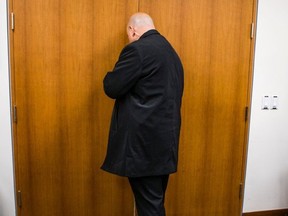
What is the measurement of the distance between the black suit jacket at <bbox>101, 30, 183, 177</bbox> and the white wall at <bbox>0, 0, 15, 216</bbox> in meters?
0.74

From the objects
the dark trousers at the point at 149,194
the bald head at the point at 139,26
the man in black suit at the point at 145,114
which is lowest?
the dark trousers at the point at 149,194

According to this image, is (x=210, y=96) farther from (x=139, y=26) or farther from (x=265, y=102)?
(x=139, y=26)

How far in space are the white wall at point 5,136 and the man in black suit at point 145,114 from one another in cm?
73

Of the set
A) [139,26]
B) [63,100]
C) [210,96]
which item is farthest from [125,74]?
[210,96]

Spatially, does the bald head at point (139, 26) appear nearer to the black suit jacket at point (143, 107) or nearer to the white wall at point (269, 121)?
the black suit jacket at point (143, 107)

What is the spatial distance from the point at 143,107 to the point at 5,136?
982 millimetres

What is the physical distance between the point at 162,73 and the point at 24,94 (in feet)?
3.04

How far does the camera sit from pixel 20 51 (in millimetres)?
1851

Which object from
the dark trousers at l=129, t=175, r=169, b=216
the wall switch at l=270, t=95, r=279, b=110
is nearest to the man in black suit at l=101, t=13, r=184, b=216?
the dark trousers at l=129, t=175, r=169, b=216

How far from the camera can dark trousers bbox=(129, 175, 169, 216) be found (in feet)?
5.33

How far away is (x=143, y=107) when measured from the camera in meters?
1.54

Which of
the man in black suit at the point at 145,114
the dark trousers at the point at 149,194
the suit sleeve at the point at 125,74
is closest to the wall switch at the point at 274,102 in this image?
the man in black suit at the point at 145,114

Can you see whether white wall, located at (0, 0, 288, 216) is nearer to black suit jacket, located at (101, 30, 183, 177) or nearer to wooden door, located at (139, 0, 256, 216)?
wooden door, located at (139, 0, 256, 216)

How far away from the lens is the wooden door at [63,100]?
1.86 m
